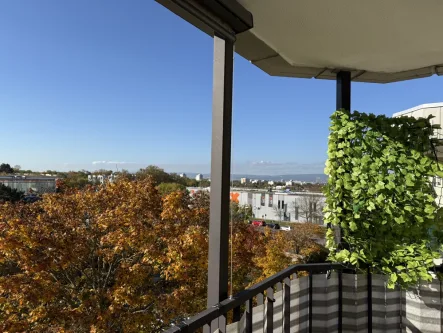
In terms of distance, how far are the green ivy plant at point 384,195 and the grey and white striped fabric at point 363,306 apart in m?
0.12

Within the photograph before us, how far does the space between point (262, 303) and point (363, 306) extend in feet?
2.68

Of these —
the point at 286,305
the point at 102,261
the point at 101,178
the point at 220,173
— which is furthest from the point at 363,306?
the point at 101,178

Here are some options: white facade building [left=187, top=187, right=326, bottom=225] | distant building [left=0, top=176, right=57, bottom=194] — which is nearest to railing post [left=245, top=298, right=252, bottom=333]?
distant building [left=0, top=176, right=57, bottom=194]

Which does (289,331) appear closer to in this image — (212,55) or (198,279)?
(212,55)

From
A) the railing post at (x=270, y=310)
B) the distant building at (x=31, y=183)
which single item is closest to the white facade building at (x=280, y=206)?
the distant building at (x=31, y=183)

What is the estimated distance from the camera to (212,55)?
134 centimetres

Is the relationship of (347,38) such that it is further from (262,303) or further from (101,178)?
(101,178)

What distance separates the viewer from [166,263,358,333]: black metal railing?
3.77ft

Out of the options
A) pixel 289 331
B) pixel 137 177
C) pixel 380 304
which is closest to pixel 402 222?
pixel 380 304

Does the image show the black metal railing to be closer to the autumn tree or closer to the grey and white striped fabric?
the grey and white striped fabric

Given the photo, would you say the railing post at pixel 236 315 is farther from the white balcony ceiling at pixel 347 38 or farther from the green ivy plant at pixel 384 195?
the white balcony ceiling at pixel 347 38

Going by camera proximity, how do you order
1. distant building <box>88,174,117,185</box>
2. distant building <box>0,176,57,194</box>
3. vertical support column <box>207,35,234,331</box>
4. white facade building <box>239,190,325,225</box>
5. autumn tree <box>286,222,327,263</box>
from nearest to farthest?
vertical support column <box>207,35,234,331</box>, distant building <box>0,176,57,194</box>, distant building <box>88,174,117,185</box>, white facade building <box>239,190,325,225</box>, autumn tree <box>286,222,327,263</box>

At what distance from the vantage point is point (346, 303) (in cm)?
199

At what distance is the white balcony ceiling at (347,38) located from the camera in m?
1.34
